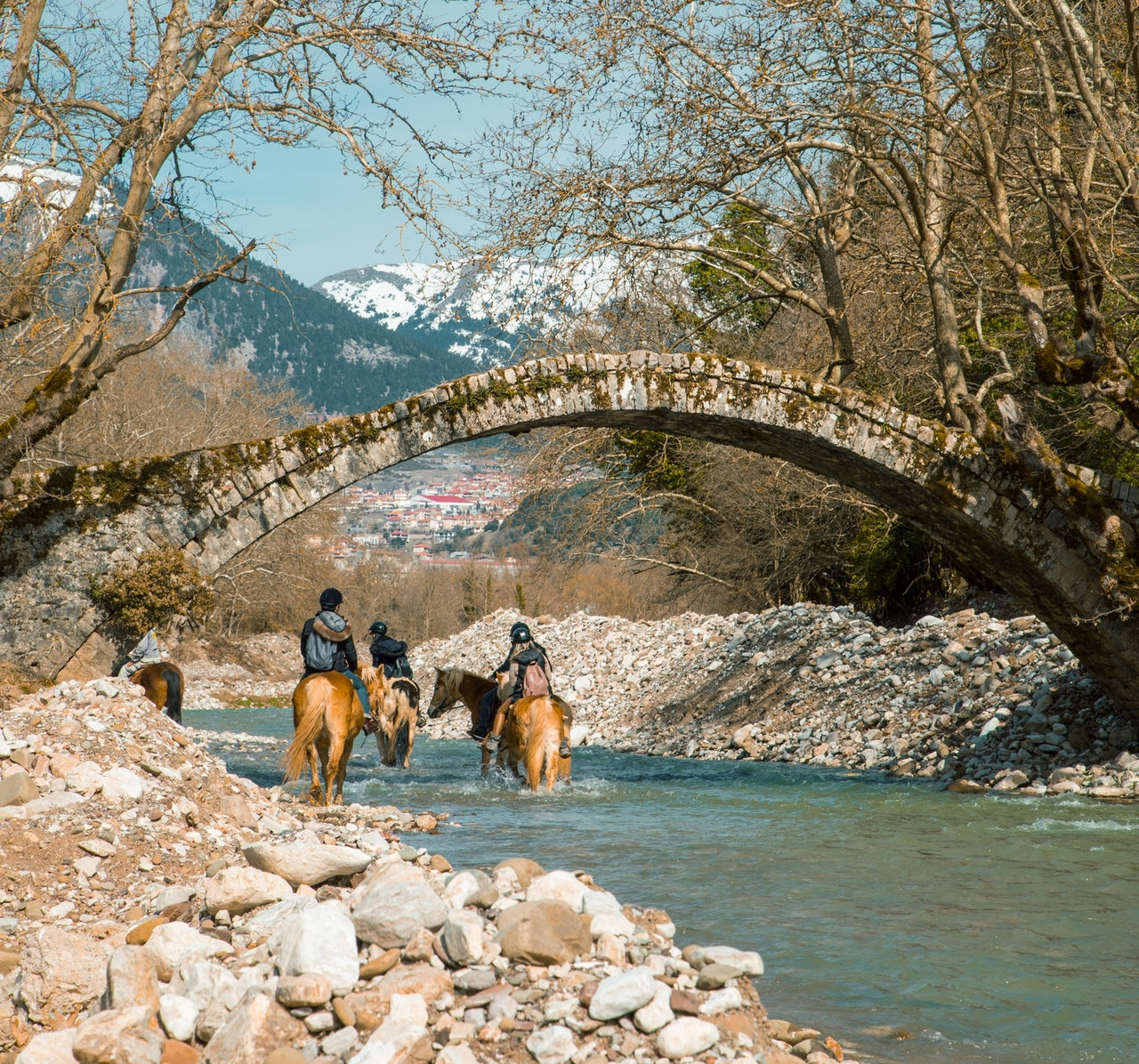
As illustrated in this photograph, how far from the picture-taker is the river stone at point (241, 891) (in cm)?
439

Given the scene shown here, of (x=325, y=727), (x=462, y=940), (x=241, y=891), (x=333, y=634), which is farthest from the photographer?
(x=333, y=634)

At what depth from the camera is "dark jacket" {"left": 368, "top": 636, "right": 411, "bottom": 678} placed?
47.3ft

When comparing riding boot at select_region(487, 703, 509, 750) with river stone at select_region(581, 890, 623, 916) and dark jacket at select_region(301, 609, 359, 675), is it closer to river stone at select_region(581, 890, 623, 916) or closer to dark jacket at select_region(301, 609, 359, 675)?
dark jacket at select_region(301, 609, 359, 675)

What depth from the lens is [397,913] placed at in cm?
378

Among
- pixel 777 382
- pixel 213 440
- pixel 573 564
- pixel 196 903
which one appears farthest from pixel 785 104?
pixel 213 440

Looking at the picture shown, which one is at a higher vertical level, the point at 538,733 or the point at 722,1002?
the point at 538,733

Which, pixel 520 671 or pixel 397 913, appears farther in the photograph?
pixel 520 671

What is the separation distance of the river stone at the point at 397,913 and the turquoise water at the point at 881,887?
1540mm

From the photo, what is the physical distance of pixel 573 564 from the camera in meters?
23.0

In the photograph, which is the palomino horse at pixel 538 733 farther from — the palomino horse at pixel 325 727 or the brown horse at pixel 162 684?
the brown horse at pixel 162 684

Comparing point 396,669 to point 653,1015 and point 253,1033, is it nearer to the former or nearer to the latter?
point 253,1033

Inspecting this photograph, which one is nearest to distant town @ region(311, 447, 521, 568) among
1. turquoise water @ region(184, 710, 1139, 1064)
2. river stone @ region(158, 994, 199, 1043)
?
turquoise water @ region(184, 710, 1139, 1064)

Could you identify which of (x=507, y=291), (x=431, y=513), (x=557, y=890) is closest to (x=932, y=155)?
(x=507, y=291)

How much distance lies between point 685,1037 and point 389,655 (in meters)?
11.5
